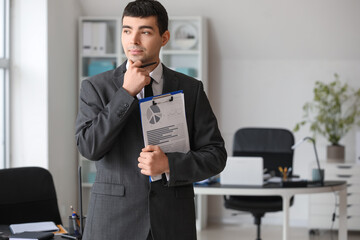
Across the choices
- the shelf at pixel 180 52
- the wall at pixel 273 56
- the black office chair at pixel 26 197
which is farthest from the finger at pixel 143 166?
the wall at pixel 273 56

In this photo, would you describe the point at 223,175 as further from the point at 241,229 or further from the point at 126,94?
the point at 126,94

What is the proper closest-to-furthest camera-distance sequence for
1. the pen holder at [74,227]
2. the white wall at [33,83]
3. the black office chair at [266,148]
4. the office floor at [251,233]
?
the pen holder at [74,227] → the black office chair at [266,148] → the white wall at [33,83] → the office floor at [251,233]

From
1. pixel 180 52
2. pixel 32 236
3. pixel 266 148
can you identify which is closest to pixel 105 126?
pixel 32 236

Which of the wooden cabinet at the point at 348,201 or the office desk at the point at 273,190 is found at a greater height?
the office desk at the point at 273,190

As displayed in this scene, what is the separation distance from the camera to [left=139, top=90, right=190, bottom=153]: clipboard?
1.49 metres

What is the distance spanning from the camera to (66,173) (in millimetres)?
5195

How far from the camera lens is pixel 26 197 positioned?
8.95 ft

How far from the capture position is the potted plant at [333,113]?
18.1ft

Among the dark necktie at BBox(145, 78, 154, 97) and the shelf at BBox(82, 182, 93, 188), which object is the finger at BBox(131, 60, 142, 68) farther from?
the shelf at BBox(82, 182, 93, 188)

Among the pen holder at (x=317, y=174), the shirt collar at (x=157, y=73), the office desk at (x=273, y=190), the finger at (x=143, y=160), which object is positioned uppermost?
the shirt collar at (x=157, y=73)

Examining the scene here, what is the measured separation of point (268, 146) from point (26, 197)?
7.66 ft

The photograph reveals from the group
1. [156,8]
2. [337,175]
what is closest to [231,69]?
[337,175]

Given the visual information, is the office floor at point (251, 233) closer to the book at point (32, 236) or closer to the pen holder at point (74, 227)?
the pen holder at point (74, 227)

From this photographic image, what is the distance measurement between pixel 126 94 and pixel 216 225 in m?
4.54
